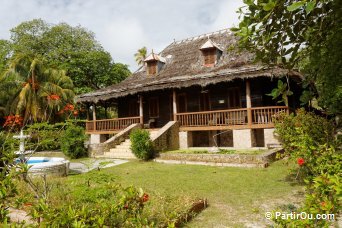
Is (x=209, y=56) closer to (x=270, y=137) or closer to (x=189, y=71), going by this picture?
(x=189, y=71)

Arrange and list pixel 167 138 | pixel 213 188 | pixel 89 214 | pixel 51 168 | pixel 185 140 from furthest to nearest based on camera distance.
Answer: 1. pixel 185 140
2. pixel 167 138
3. pixel 51 168
4. pixel 213 188
5. pixel 89 214

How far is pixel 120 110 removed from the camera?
22.3 meters

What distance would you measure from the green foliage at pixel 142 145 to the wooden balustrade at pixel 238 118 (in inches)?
145

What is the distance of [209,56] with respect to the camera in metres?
18.4

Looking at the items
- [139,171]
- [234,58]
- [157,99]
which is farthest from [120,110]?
[139,171]

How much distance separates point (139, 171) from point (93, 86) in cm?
2599

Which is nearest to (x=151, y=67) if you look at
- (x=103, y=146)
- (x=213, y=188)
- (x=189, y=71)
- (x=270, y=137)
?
(x=189, y=71)

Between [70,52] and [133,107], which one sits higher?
[70,52]

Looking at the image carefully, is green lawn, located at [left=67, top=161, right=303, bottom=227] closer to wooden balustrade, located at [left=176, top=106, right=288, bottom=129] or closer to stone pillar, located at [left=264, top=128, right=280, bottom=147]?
stone pillar, located at [left=264, top=128, right=280, bottom=147]

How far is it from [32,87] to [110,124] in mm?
7944

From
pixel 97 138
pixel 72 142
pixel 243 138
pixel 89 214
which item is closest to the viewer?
pixel 89 214

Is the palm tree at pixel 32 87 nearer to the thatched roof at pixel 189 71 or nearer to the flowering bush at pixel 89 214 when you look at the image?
the thatched roof at pixel 189 71

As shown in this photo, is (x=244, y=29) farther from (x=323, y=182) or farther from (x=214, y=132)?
(x=214, y=132)

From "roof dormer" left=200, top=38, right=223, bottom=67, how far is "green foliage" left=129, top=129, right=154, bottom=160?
7724mm
